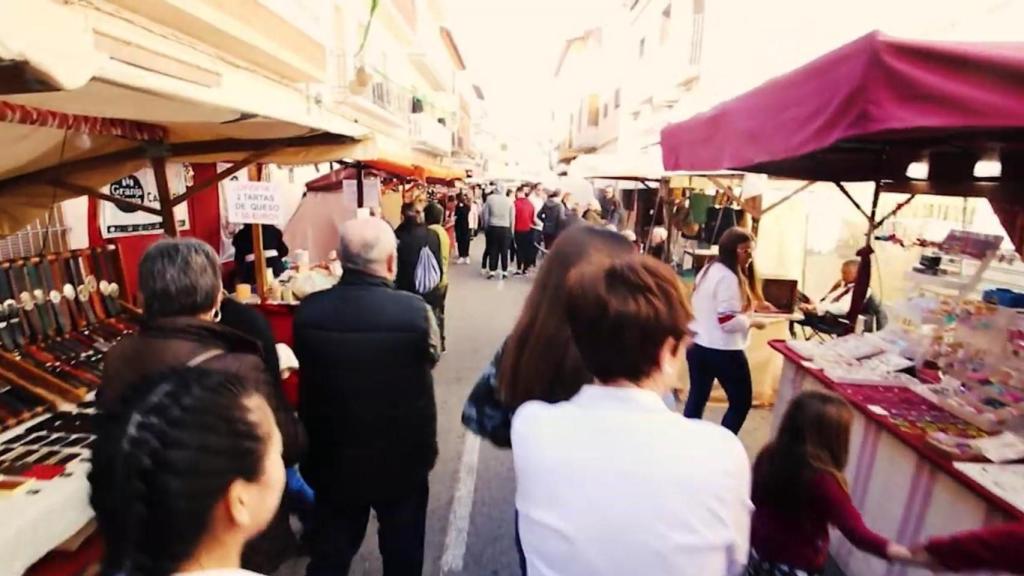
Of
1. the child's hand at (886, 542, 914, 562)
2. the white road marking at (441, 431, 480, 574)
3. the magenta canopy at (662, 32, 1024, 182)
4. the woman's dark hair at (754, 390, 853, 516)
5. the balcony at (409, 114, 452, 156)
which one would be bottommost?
the white road marking at (441, 431, 480, 574)

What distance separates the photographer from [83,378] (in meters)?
3.13

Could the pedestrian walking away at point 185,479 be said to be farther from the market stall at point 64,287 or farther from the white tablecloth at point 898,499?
the white tablecloth at point 898,499

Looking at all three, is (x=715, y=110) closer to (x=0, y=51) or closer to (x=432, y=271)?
(x=0, y=51)

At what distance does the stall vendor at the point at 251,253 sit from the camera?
6977 mm

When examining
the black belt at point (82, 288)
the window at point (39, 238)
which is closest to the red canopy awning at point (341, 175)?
the window at point (39, 238)

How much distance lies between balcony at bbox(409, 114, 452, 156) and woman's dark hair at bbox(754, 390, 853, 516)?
Result: 20823mm

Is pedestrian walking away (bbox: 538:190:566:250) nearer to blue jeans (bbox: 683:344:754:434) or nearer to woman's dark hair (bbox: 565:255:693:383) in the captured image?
blue jeans (bbox: 683:344:754:434)

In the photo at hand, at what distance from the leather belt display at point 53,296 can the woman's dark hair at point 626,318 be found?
3488 mm

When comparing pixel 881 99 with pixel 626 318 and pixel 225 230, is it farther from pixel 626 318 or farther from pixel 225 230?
pixel 225 230

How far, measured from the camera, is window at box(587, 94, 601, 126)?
103 feet

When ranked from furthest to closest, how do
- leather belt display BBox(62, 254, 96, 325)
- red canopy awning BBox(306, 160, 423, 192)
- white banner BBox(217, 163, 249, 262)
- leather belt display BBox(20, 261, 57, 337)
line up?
red canopy awning BBox(306, 160, 423, 192)
white banner BBox(217, 163, 249, 262)
leather belt display BBox(62, 254, 96, 325)
leather belt display BBox(20, 261, 57, 337)

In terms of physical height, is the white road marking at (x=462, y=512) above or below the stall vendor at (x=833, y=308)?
below

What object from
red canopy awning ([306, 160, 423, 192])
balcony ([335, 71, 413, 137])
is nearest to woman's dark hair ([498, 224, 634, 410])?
red canopy awning ([306, 160, 423, 192])

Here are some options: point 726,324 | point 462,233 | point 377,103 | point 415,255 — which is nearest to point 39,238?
point 415,255
